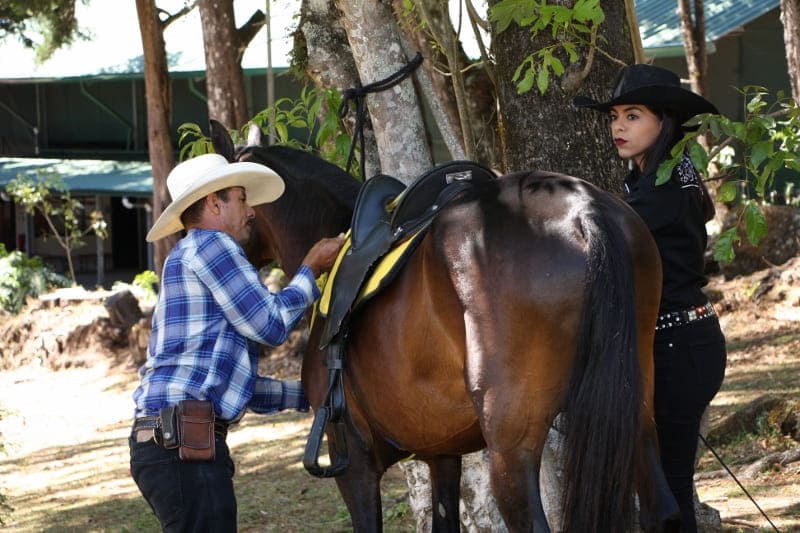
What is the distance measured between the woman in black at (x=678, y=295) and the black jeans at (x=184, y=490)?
4.74 feet

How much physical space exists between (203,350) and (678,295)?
5.02 ft

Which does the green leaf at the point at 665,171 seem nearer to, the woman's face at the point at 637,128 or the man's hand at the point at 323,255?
the woman's face at the point at 637,128

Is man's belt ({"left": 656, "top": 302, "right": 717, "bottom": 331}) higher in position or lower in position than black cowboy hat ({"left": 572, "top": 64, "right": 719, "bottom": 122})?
lower

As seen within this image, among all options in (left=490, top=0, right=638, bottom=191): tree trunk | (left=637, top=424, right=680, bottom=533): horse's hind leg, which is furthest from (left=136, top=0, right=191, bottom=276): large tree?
(left=637, top=424, right=680, bottom=533): horse's hind leg

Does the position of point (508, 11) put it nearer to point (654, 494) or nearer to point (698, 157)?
point (698, 157)

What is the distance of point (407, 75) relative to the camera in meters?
4.46

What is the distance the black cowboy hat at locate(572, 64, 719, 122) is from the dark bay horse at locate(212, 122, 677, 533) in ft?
1.85

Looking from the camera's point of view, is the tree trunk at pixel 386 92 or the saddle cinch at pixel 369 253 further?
the tree trunk at pixel 386 92

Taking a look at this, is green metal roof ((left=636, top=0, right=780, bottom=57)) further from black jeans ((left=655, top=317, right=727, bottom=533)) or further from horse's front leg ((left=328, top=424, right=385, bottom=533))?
horse's front leg ((left=328, top=424, right=385, bottom=533))

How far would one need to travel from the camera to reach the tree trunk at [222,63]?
1222 cm

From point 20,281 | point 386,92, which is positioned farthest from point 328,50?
point 20,281

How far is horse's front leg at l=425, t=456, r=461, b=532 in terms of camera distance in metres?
3.75

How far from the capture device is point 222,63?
12.3 metres

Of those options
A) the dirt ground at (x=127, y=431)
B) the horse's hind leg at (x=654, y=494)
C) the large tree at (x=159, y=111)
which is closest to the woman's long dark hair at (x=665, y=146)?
the horse's hind leg at (x=654, y=494)
